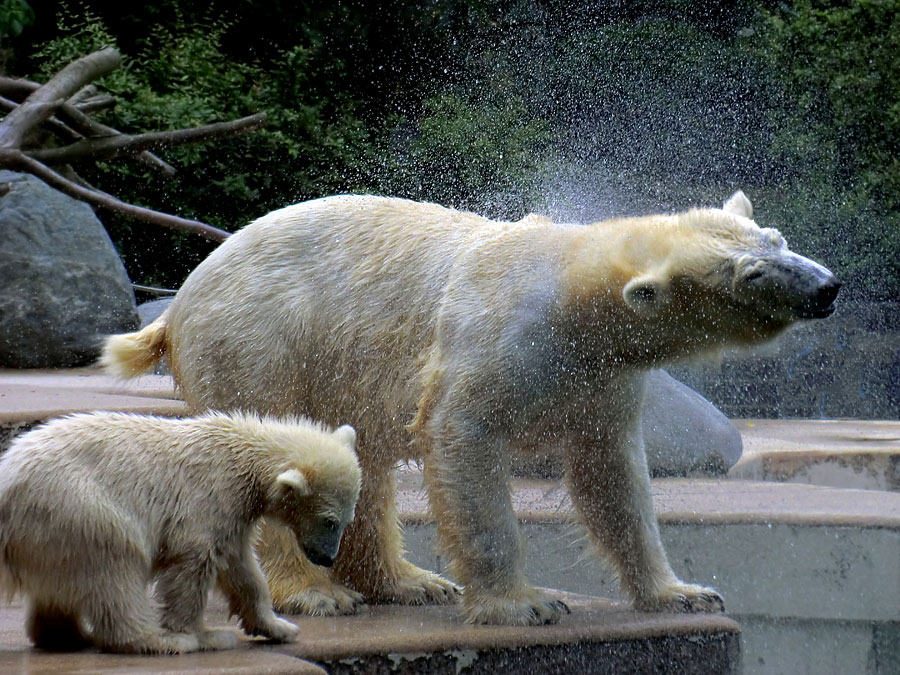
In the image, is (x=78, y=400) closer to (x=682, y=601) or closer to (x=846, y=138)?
(x=682, y=601)

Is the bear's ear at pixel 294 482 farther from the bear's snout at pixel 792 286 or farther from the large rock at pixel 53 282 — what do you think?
the large rock at pixel 53 282

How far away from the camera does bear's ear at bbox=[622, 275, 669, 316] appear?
276cm

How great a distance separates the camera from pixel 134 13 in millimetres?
14953

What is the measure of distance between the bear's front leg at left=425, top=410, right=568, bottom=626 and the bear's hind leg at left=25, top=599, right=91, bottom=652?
93 cm

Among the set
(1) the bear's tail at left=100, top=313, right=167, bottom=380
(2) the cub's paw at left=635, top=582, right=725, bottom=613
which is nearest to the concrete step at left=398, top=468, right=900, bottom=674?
(2) the cub's paw at left=635, top=582, right=725, bottom=613

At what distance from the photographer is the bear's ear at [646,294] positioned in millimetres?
2756

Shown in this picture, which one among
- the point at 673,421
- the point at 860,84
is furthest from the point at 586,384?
the point at 860,84

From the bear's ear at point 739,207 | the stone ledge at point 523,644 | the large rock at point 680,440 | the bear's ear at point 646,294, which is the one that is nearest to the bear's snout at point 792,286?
the bear's ear at point 646,294

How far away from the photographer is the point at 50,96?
8.68m

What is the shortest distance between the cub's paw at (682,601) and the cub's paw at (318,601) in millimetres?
792

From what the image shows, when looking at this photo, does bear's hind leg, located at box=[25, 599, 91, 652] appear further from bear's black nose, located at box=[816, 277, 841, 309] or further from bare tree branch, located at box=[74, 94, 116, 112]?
bare tree branch, located at box=[74, 94, 116, 112]

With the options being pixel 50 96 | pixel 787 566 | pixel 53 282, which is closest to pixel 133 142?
pixel 50 96

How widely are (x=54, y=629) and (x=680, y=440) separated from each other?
3.86 m

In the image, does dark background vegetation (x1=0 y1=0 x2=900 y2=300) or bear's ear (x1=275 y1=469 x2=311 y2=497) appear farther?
dark background vegetation (x1=0 y1=0 x2=900 y2=300)
